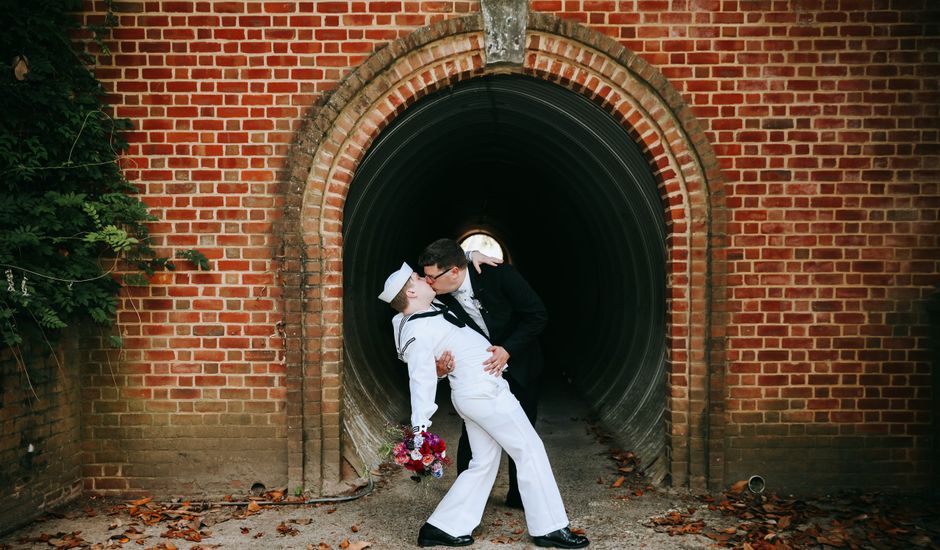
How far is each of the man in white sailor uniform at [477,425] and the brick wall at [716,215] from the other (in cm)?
143

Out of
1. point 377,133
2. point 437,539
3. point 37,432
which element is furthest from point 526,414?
point 37,432

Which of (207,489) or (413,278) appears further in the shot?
(207,489)

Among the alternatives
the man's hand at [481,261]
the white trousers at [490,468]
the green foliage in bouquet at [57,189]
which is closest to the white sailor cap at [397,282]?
the man's hand at [481,261]

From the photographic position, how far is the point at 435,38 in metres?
5.85

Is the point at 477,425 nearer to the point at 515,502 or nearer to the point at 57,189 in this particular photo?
the point at 515,502

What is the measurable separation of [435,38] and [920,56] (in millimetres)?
4098

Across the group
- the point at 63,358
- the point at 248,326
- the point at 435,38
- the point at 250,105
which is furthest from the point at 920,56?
the point at 63,358

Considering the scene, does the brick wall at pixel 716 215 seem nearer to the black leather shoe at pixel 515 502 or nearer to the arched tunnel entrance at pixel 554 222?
the arched tunnel entrance at pixel 554 222

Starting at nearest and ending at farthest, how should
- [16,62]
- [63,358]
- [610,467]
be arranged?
[16,62], [63,358], [610,467]

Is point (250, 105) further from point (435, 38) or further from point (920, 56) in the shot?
point (920, 56)

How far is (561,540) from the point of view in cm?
484

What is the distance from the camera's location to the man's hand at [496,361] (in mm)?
4949

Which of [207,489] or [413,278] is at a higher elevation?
[413,278]

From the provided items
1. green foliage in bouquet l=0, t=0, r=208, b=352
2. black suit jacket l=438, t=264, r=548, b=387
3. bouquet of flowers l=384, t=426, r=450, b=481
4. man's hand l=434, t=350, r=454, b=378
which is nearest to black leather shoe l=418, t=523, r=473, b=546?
bouquet of flowers l=384, t=426, r=450, b=481
